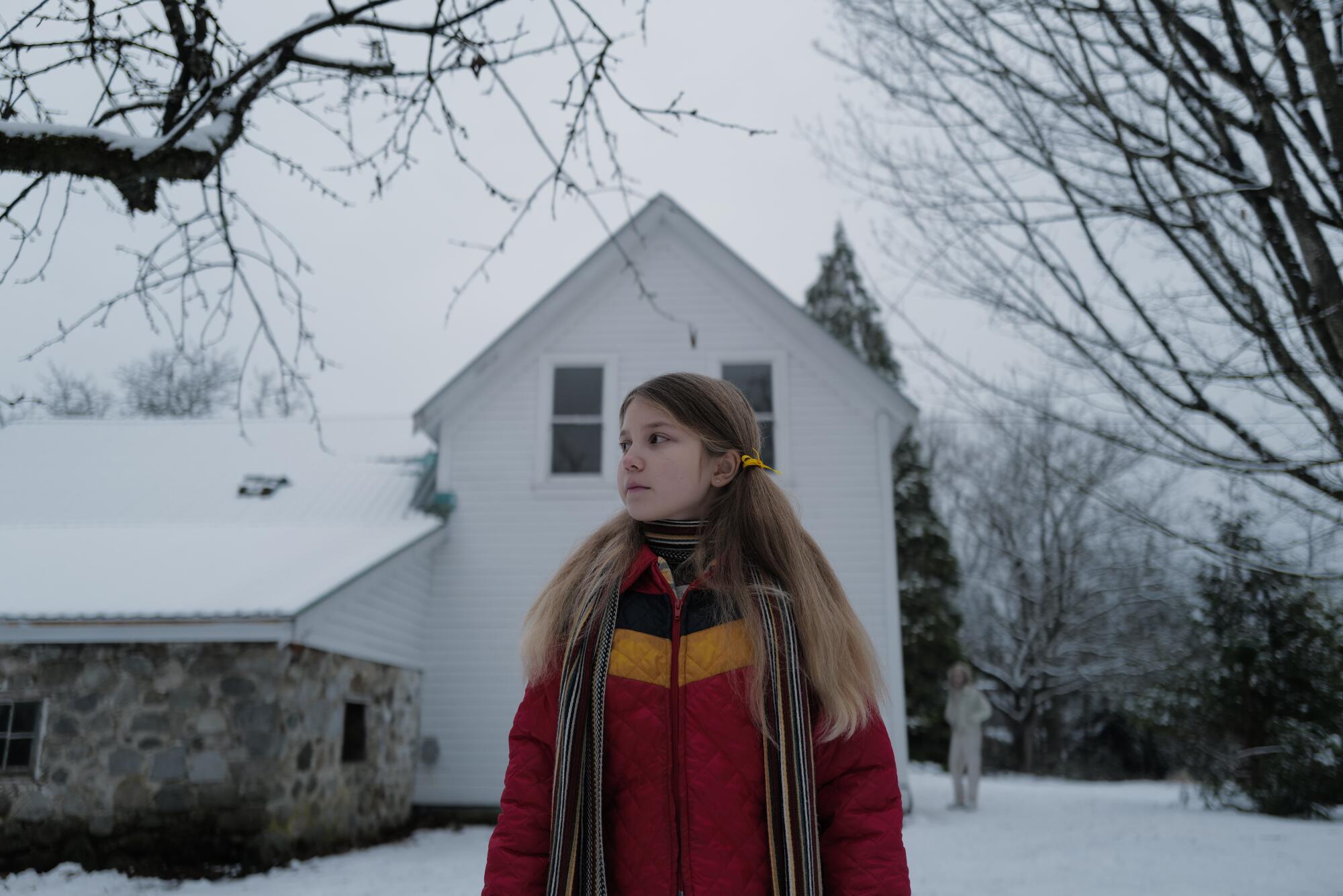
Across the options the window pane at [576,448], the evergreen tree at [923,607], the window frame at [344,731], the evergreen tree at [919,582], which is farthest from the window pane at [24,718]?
the evergreen tree at [923,607]

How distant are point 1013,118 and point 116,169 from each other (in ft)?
12.5

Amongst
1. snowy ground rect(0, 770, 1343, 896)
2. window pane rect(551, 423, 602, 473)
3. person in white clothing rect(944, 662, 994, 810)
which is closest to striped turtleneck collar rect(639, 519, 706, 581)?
snowy ground rect(0, 770, 1343, 896)

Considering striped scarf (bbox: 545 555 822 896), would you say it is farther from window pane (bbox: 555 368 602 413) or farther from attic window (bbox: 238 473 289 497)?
attic window (bbox: 238 473 289 497)

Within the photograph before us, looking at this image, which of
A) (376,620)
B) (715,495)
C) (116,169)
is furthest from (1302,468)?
(376,620)

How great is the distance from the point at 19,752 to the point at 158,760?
105 cm

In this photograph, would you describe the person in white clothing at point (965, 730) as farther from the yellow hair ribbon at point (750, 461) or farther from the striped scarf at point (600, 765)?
the striped scarf at point (600, 765)

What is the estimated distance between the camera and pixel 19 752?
6.70 m

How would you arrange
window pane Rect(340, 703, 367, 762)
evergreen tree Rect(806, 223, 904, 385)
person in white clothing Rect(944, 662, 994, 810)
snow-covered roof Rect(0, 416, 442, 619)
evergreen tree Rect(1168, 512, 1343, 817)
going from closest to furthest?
snow-covered roof Rect(0, 416, 442, 619)
window pane Rect(340, 703, 367, 762)
evergreen tree Rect(1168, 512, 1343, 817)
person in white clothing Rect(944, 662, 994, 810)
evergreen tree Rect(806, 223, 904, 385)

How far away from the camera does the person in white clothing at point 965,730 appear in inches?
414

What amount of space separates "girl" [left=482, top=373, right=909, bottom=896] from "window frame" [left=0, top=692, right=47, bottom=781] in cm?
634

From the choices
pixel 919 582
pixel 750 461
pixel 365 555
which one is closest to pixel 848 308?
pixel 919 582

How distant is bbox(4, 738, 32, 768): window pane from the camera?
668cm

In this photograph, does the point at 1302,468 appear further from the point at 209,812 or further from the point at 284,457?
the point at 284,457

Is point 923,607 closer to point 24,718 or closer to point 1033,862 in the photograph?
point 1033,862
